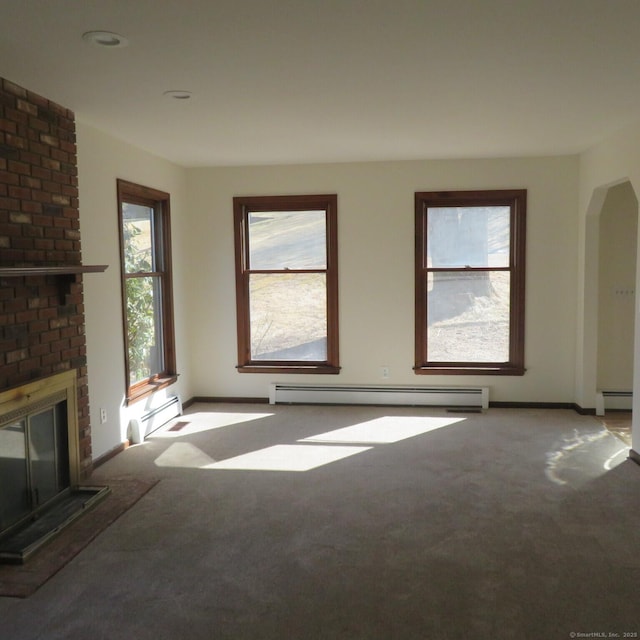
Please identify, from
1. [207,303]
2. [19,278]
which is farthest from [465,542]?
[207,303]

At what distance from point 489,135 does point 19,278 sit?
11.5 feet

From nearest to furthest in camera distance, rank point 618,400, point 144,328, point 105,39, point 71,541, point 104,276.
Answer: point 105,39 → point 71,541 → point 104,276 → point 144,328 → point 618,400

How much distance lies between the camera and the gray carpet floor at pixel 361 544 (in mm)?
2488

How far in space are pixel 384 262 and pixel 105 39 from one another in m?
3.71

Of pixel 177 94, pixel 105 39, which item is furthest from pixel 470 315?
pixel 105 39

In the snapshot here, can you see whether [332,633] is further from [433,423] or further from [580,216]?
[580,216]

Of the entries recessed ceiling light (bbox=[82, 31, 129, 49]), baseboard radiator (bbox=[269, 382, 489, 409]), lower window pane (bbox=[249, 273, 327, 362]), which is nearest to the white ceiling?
recessed ceiling light (bbox=[82, 31, 129, 49])

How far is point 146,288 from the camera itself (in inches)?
213

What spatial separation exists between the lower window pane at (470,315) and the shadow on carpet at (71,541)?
320 centimetres

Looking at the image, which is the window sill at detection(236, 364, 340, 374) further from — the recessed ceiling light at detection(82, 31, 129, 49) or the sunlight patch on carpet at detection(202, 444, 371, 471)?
the recessed ceiling light at detection(82, 31, 129, 49)

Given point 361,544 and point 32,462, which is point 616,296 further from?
point 32,462

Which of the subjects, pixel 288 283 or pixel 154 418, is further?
pixel 288 283

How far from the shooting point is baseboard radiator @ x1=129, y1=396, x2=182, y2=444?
4891 mm

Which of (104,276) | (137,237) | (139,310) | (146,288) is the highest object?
(137,237)
